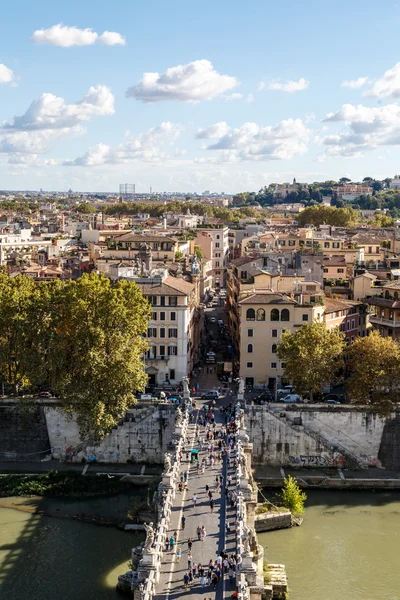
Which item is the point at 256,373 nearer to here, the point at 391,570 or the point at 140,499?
the point at 140,499

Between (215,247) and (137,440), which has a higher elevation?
(215,247)

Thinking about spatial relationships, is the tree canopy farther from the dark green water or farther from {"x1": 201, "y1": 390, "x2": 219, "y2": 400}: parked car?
the dark green water

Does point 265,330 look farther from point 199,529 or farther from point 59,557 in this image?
point 199,529

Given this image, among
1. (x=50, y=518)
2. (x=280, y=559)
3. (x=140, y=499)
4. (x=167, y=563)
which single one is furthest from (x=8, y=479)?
(x=167, y=563)

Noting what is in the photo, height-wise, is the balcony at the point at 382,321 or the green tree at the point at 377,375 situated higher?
the balcony at the point at 382,321

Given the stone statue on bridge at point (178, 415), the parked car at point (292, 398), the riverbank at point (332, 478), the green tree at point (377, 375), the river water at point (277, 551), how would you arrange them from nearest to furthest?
the river water at point (277, 551) → the stone statue on bridge at point (178, 415) → the riverbank at point (332, 478) → the green tree at point (377, 375) → the parked car at point (292, 398)

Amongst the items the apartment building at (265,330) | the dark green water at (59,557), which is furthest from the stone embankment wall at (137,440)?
the apartment building at (265,330)

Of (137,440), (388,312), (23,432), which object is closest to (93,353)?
(137,440)

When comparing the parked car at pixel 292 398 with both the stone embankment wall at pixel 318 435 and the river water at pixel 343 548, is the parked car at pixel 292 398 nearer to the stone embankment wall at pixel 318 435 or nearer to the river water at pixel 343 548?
the stone embankment wall at pixel 318 435
